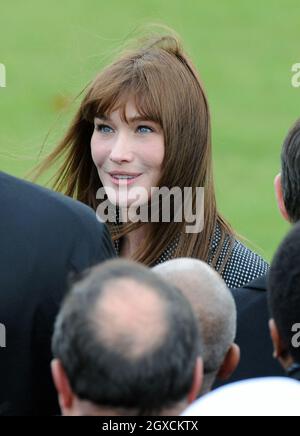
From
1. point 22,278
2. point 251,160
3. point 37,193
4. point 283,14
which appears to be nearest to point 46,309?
point 22,278

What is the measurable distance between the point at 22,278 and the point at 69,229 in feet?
0.59

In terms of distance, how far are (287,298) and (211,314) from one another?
26 cm

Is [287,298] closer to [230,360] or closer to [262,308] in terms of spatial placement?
[230,360]

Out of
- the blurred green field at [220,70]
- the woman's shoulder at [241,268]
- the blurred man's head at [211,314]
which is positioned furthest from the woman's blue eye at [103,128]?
the blurred green field at [220,70]

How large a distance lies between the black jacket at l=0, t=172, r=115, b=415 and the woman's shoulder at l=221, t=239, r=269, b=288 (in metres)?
1.15

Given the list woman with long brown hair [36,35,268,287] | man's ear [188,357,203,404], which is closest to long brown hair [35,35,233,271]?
woman with long brown hair [36,35,268,287]

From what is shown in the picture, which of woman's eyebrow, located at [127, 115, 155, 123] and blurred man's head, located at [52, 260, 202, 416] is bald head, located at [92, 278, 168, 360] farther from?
woman's eyebrow, located at [127, 115, 155, 123]

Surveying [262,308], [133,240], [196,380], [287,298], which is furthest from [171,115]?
[196,380]

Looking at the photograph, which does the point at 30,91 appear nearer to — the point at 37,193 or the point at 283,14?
the point at 283,14

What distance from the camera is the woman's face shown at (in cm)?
449

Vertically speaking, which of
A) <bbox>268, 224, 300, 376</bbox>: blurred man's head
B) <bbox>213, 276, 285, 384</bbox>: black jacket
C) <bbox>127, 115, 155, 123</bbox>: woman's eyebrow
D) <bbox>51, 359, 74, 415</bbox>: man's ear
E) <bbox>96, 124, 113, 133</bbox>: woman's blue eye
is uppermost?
<bbox>127, 115, 155, 123</bbox>: woman's eyebrow

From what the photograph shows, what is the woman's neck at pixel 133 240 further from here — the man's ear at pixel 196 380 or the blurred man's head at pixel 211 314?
the man's ear at pixel 196 380

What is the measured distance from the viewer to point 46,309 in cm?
321

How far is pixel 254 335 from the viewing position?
3592mm
